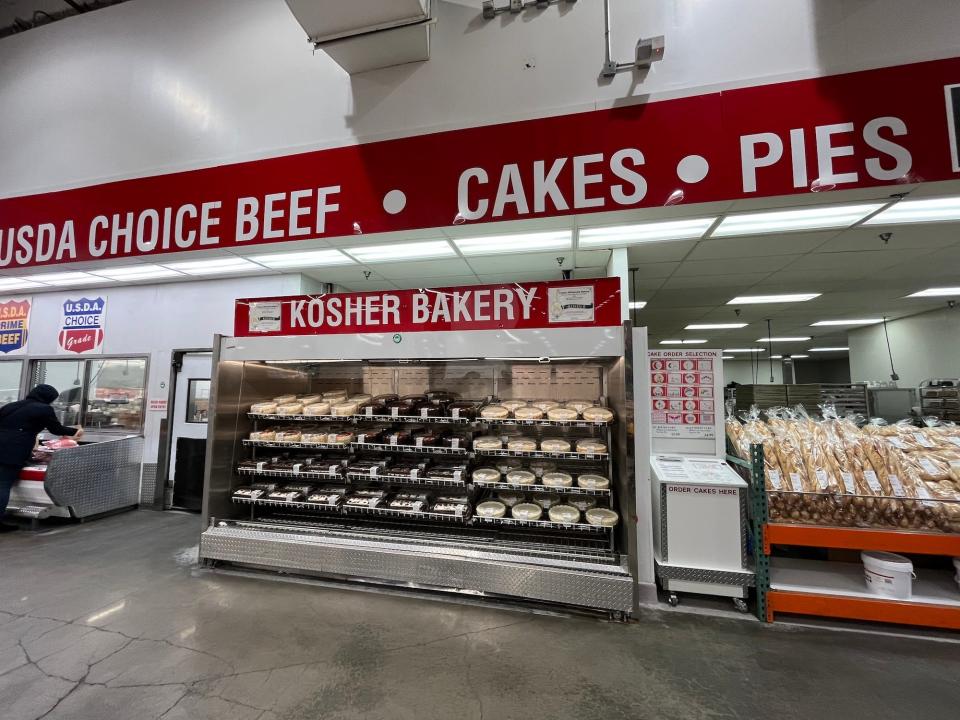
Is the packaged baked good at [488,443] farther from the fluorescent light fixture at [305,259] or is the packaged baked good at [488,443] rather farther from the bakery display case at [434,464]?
the fluorescent light fixture at [305,259]

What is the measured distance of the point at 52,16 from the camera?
5.41 meters

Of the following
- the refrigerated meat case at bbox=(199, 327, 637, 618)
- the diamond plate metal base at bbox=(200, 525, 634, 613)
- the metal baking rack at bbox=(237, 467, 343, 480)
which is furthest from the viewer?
the metal baking rack at bbox=(237, 467, 343, 480)

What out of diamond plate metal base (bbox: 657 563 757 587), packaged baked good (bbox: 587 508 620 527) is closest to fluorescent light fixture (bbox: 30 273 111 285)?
packaged baked good (bbox: 587 508 620 527)

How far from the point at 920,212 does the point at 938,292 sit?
18.6 feet

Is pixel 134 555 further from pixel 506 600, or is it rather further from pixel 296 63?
pixel 296 63

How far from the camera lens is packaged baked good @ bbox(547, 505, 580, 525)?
3014 mm

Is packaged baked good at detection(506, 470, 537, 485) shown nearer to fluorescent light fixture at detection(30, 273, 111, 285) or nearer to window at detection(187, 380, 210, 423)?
window at detection(187, 380, 210, 423)

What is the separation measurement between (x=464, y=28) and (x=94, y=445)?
267 inches

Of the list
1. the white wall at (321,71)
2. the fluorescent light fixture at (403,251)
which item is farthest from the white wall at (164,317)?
the white wall at (321,71)

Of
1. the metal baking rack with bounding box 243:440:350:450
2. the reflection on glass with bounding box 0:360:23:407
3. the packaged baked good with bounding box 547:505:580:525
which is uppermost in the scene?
the reflection on glass with bounding box 0:360:23:407

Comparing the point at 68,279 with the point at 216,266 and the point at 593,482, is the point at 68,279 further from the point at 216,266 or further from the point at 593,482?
the point at 593,482

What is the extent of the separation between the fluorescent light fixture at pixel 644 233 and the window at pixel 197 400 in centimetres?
573

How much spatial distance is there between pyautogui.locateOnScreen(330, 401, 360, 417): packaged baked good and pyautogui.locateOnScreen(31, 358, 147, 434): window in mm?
4512

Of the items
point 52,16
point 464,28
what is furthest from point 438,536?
point 52,16
